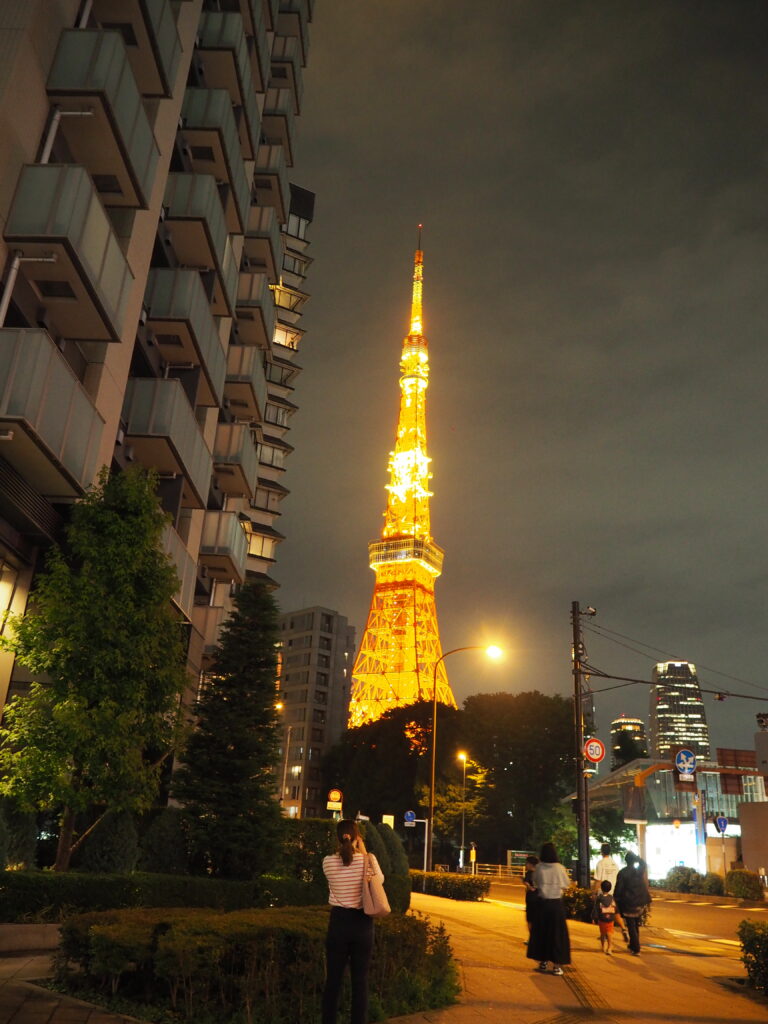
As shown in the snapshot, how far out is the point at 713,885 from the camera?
4006 centimetres

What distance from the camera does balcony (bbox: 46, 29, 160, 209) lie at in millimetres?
14172

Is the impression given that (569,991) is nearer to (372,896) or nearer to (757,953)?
(757,953)

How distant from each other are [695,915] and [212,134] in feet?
98.3

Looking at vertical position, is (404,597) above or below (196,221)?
above

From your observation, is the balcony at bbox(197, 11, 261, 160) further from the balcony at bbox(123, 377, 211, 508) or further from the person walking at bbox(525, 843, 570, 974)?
the person walking at bbox(525, 843, 570, 974)

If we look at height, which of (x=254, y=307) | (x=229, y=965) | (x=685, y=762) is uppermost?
(x=254, y=307)

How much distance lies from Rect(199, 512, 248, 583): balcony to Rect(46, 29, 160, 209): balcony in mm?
10952

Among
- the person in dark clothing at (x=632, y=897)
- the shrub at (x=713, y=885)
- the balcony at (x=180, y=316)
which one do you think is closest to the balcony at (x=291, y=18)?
the balcony at (x=180, y=316)

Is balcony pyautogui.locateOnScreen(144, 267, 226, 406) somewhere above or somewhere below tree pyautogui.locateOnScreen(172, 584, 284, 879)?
above

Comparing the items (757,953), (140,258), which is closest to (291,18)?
(140,258)

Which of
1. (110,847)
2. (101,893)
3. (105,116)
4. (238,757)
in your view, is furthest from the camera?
(238,757)

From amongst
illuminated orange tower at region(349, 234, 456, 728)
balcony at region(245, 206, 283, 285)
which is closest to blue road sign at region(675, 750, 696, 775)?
balcony at region(245, 206, 283, 285)

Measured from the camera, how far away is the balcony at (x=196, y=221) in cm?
2141

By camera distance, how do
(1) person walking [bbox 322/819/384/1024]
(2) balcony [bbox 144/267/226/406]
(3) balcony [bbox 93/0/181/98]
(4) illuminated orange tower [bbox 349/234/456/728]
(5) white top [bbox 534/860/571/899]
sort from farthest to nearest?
(4) illuminated orange tower [bbox 349/234/456/728] → (2) balcony [bbox 144/267/226/406] → (3) balcony [bbox 93/0/181/98] → (5) white top [bbox 534/860/571/899] → (1) person walking [bbox 322/819/384/1024]
